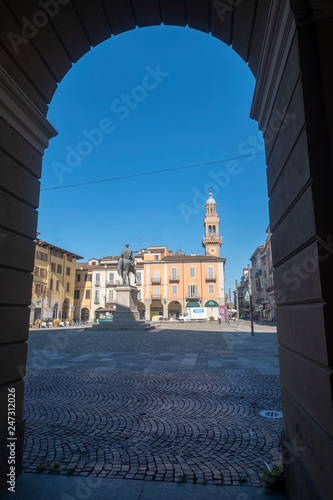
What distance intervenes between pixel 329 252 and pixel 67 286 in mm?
51747

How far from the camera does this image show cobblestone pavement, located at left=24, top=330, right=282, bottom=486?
306cm

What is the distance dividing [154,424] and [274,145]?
384 cm

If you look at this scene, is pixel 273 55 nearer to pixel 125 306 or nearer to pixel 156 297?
pixel 125 306

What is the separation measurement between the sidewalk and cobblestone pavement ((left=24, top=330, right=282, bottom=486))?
0.13m

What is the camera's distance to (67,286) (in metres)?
50.3

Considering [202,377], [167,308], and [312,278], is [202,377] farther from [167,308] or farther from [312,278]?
[167,308]

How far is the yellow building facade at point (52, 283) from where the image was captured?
41.8m

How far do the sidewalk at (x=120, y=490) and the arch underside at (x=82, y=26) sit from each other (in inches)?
152

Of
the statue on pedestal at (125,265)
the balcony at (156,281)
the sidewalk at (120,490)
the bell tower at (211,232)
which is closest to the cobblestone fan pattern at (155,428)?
the sidewalk at (120,490)

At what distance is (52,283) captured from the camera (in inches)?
1794

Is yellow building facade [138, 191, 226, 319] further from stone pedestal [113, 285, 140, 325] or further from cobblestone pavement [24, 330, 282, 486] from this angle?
cobblestone pavement [24, 330, 282, 486]

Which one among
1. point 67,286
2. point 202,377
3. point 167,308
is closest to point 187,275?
point 167,308

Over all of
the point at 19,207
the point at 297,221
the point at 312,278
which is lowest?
the point at 312,278

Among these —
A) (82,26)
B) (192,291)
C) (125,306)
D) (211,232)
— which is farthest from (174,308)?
(82,26)
